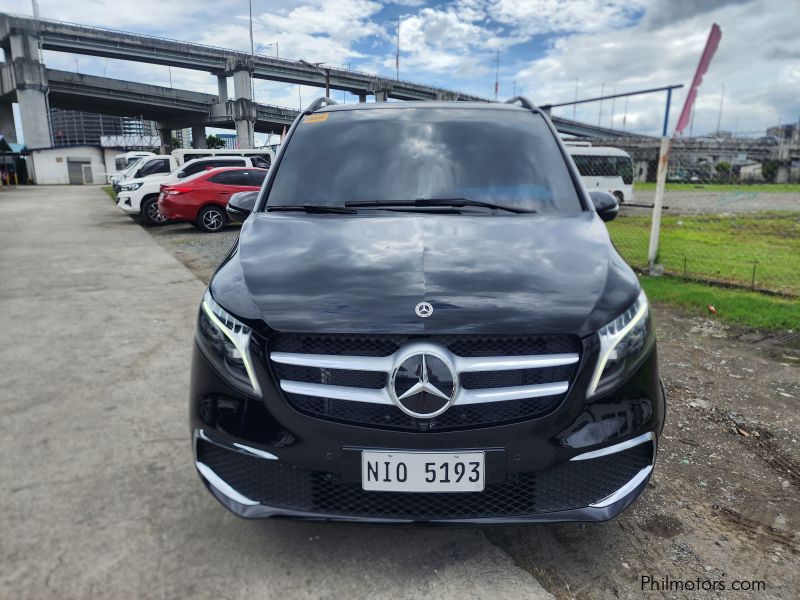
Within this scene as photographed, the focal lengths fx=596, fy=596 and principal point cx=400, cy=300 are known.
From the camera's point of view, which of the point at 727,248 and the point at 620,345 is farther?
the point at 727,248

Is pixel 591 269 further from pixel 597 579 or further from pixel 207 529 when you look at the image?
pixel 207 529

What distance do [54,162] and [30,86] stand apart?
710 cm

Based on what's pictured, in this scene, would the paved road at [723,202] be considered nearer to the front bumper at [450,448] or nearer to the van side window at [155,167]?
the front bumper at [450,448]

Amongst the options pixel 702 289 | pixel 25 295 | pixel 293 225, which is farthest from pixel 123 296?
pixel 702 289

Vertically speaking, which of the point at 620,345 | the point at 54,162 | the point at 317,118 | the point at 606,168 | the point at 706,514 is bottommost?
the point at 706,514

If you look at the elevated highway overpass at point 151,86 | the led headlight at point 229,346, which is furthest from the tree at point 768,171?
the elevated highway overpass at point 151,86

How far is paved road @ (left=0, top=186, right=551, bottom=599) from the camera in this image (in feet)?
Answer: 6.84

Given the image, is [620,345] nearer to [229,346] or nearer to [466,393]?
[466,393]

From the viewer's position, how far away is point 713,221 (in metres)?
17.6

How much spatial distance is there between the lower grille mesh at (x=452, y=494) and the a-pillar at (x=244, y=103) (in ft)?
204

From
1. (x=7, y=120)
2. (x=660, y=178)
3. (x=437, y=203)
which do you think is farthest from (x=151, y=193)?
(x=7, y=120)

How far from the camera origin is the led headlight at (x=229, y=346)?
195 cm

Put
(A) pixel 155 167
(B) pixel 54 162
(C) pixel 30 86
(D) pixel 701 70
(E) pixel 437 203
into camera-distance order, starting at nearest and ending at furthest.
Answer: (E) pixel 437 203 → (D) pixel 701 70 → (A) pixel 155 167 → (C) pixel 30 86 → (B) pixel 54 162

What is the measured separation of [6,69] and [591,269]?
215 feet
